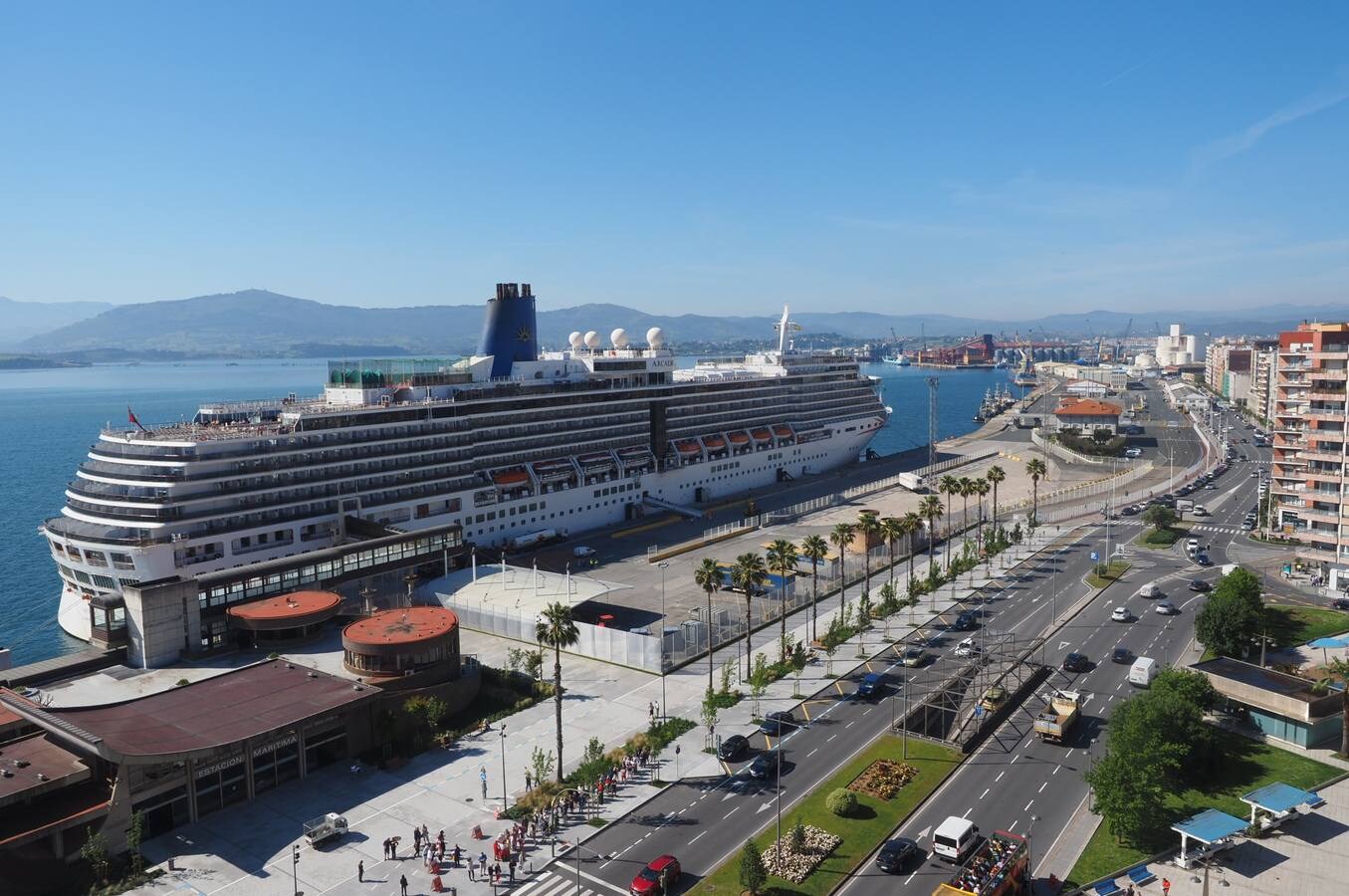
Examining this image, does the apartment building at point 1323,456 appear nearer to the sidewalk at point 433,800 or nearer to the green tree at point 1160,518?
the green tree at point 1160,518

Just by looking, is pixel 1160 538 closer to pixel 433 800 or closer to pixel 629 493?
pixel 629 493

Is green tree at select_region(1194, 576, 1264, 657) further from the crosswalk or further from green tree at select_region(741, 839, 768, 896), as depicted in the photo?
the crosswalk

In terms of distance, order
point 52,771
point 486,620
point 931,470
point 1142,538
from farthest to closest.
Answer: point 931,470, point 1142,538, point 486,620, point 52,771

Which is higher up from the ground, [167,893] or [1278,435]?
[1278,435]

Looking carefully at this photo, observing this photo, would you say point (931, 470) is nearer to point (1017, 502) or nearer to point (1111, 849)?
point (1017, 502)

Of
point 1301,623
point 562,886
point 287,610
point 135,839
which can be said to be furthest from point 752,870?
point 1301,623

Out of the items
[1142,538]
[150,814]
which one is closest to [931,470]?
[1142,538]

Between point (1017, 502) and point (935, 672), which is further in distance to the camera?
point (1017, 502)
